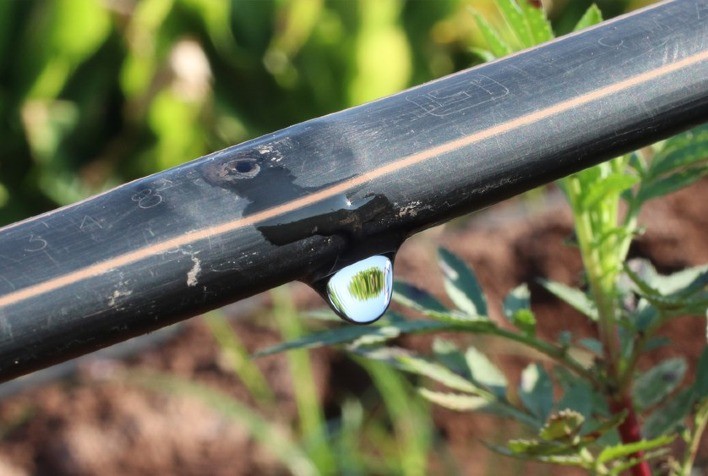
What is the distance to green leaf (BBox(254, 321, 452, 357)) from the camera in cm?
73

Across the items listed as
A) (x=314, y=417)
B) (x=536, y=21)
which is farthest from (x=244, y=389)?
(x=536, y=21)

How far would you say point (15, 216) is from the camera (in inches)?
121

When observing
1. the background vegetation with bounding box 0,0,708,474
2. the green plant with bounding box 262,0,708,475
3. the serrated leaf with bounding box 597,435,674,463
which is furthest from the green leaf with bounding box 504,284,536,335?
the background vegetation with bounding box 0,0,708,474

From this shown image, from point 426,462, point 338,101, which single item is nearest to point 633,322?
point 426,462

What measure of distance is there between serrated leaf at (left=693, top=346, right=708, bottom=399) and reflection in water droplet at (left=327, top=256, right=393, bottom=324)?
1.18 ft

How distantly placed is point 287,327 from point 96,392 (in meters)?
0.53

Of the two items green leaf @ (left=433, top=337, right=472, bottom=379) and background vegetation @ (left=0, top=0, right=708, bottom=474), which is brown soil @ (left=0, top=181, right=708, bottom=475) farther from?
green leaf @ (left=433, top=337, right=472, bottom=379)

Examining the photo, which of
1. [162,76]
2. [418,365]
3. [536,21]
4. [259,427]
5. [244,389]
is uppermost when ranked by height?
[162,76]

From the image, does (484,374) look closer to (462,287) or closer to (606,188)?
(462,287)

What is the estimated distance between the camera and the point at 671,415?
2.67ft

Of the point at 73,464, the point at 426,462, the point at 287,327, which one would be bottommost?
the point at 426,462

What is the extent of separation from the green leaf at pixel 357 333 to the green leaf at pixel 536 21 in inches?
8.6

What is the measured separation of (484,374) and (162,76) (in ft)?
7.38

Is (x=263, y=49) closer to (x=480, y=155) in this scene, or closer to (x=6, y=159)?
(x=6, y=159)
